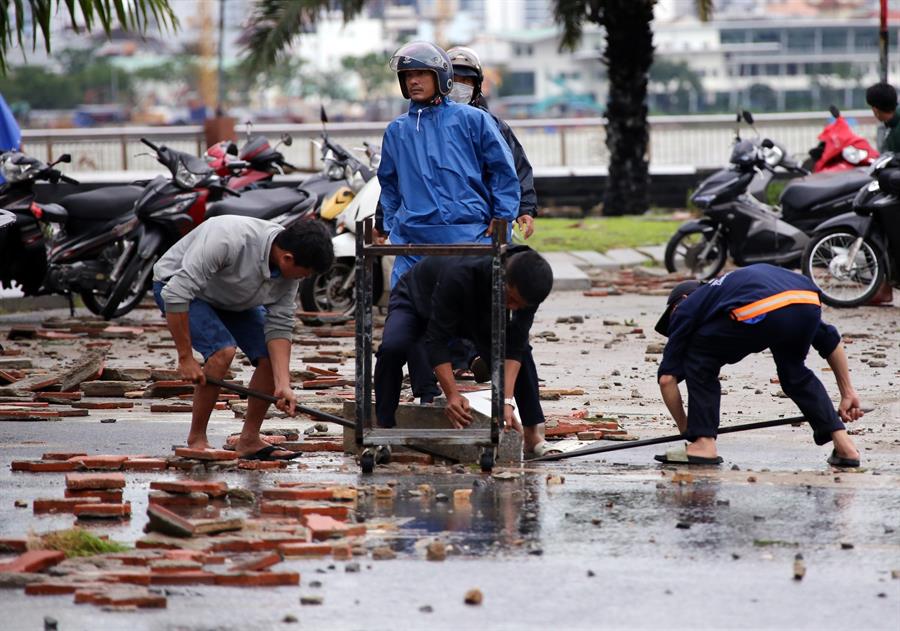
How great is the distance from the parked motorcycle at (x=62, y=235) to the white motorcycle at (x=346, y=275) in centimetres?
159

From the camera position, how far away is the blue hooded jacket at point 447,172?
802 centimetres

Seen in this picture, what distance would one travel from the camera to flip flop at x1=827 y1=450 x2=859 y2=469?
7.45 meters

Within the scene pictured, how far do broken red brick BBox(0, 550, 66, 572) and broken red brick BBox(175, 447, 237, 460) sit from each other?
183 cm

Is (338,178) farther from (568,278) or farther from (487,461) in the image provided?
(487,461)

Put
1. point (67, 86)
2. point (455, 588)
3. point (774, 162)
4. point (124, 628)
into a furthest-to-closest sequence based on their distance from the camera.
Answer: point (67, 86)
point (774, 162)
point (455, 588)
point (124, 628)

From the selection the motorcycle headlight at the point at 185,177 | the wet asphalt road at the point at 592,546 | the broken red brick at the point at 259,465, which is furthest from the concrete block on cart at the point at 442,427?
the motorcycle headlight at the point at 185,177

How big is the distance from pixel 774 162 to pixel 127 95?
450ft

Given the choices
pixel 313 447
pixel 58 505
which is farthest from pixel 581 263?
pixel 58 505

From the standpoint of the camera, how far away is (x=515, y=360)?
295 inches

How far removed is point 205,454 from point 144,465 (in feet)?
0.92

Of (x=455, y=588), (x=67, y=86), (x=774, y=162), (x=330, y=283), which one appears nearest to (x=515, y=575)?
(x=455, y=588)

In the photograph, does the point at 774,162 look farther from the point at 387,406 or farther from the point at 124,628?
the point at 124,628

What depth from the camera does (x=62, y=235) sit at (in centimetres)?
1370

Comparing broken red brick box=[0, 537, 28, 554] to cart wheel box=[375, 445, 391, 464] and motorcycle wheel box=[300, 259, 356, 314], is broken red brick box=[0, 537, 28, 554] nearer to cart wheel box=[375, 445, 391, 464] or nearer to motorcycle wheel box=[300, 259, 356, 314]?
cart wheel box=[375, 445, 391, 464]
